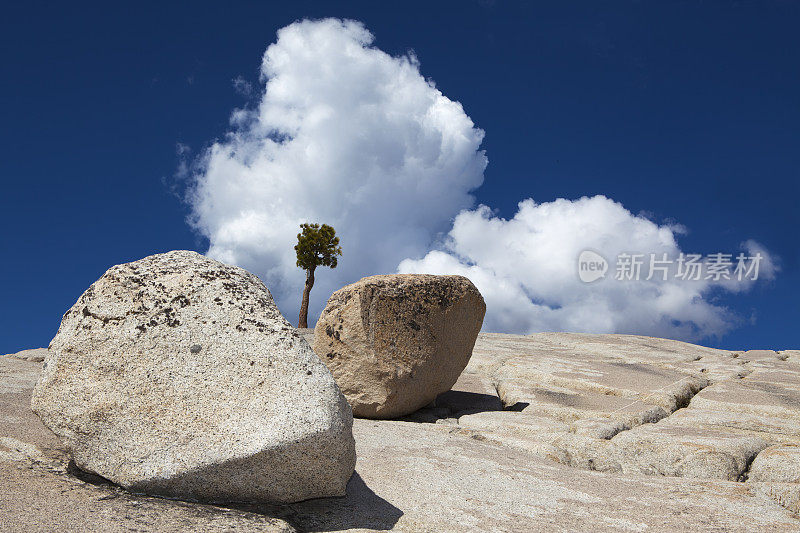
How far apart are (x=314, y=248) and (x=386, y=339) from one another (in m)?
19.2

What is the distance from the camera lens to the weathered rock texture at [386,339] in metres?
7.47

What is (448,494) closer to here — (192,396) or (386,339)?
(192,396)

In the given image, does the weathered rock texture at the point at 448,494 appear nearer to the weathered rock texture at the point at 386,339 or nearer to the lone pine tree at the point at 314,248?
the weathered rock texture at the point at 386,339

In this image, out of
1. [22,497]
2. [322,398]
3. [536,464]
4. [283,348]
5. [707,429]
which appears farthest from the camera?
[707,429]

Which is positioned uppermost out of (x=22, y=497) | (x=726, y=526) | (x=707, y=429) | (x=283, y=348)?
(x=707, y=429)

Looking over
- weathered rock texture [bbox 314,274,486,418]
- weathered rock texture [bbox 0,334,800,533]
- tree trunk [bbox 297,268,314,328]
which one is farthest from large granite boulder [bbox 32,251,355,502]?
tree trunk [bbox 297,268,314,328]

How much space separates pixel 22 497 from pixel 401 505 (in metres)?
2.36

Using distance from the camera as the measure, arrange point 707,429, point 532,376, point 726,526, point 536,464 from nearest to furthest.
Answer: point 726,526, point 536,464, point 707,429, point 532,376

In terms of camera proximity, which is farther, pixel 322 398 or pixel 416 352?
pixel 416 352

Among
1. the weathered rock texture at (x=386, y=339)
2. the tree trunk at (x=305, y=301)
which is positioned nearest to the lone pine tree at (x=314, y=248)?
the tree trunk at (x=305, y=301)

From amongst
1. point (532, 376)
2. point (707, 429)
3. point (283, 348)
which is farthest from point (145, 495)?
point (532, 376)

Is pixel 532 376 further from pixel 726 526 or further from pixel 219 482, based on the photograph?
pixel 219 482

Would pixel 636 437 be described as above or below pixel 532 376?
below

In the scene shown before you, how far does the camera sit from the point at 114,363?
381 centimetres
